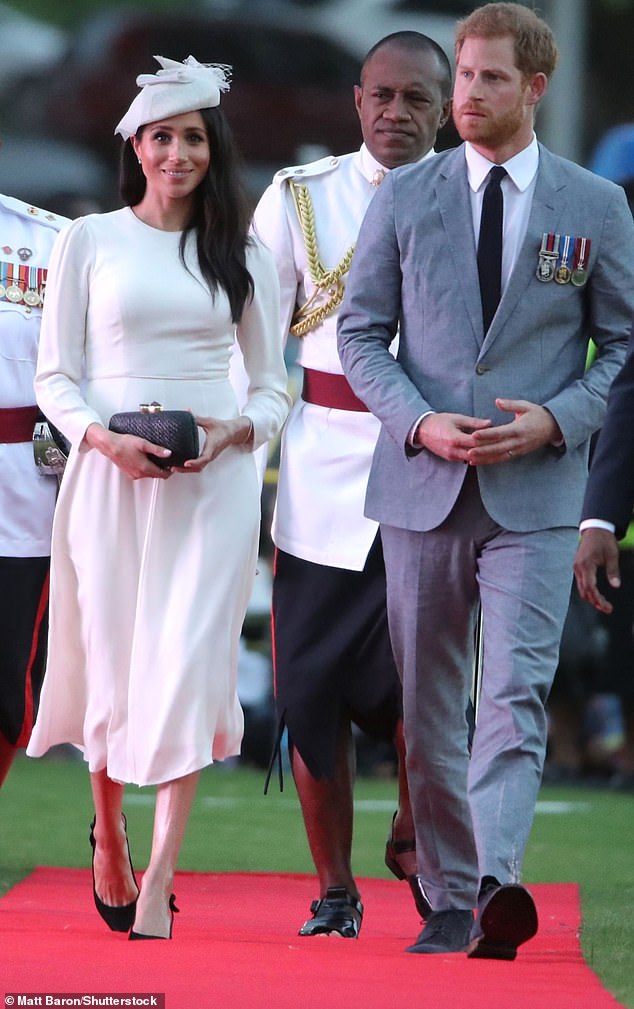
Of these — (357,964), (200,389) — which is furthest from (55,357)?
(357,964)

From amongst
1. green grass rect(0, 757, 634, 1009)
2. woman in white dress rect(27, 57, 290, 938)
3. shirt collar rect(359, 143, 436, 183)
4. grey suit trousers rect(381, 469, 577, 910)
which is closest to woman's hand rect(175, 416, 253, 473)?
woman in white dress rect(27, 57, 290, 938)

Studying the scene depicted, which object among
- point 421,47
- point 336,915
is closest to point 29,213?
point 421,47

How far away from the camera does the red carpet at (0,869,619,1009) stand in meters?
3.74

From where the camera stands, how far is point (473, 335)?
463cm

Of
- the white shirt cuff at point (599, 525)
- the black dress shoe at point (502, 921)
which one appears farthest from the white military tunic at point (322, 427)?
the black dress shoe at point (502, 921)

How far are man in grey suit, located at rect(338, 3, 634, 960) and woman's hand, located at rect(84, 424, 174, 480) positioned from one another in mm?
457

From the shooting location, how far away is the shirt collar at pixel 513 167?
4.70m

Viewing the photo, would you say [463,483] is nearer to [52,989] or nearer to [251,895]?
[52,989]

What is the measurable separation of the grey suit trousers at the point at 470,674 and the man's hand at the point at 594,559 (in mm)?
179

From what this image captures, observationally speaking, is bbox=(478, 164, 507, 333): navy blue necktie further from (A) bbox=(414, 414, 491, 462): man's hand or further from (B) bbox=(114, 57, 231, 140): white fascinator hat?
(B) bbox=(114, 57, 231, 140): white fascinator hat

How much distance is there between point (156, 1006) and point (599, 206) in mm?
2017

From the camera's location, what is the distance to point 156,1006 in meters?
3.60

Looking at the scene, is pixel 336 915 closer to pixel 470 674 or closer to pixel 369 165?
pixel 470 674

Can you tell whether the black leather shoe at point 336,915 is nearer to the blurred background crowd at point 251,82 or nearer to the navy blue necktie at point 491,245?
the navy blue necktie at point 491,245
